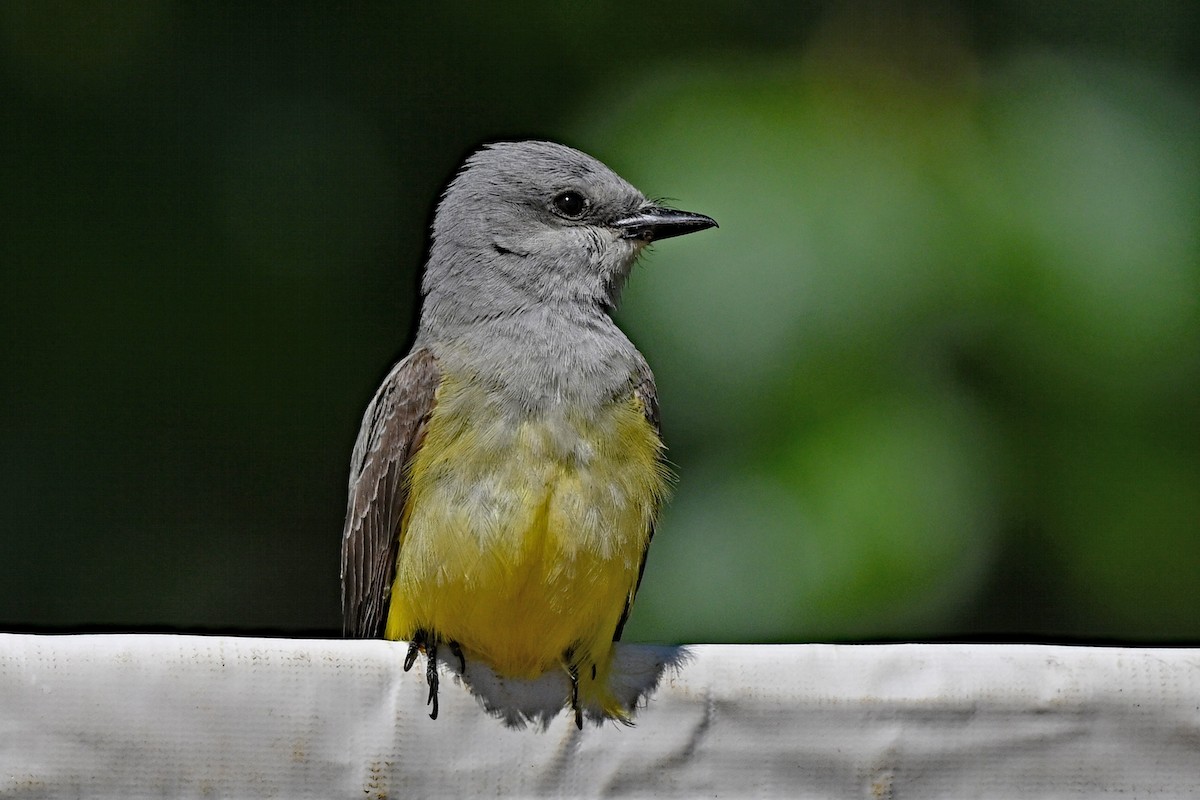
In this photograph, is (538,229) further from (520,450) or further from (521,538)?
(521,538)

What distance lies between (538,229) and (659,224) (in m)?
0.33

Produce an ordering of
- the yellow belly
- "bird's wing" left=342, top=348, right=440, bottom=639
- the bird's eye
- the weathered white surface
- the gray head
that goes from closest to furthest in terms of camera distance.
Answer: the weathered white surface
the yellow belly
"bird's wing" left=342, top=348, right=440, bottom=639
the gray head
the bird's eye

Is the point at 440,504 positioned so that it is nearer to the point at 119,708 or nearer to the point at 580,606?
the point at 580,606

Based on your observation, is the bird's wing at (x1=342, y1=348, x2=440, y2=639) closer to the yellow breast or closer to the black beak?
the yellow breast

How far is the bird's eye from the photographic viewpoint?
4.12 meters

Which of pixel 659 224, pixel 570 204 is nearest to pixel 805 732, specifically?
pixel 659 224

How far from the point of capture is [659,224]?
4.05m

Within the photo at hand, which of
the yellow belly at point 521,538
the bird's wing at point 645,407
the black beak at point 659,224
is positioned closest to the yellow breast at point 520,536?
the yellow belly at point 521,538

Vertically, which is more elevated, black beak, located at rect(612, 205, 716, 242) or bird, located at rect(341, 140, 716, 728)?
black beak, located at rect(612, 205, 716, 242)

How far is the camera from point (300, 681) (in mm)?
2674

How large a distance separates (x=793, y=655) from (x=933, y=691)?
0.27 meters

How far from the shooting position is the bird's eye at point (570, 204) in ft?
13.5

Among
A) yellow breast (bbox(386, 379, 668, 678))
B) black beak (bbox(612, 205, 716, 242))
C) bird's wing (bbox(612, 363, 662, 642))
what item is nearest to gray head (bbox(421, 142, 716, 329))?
black beak (bbox(612, 205, 716, 242))

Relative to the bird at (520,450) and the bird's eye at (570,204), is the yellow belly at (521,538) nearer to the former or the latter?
the bird at (520,450)
